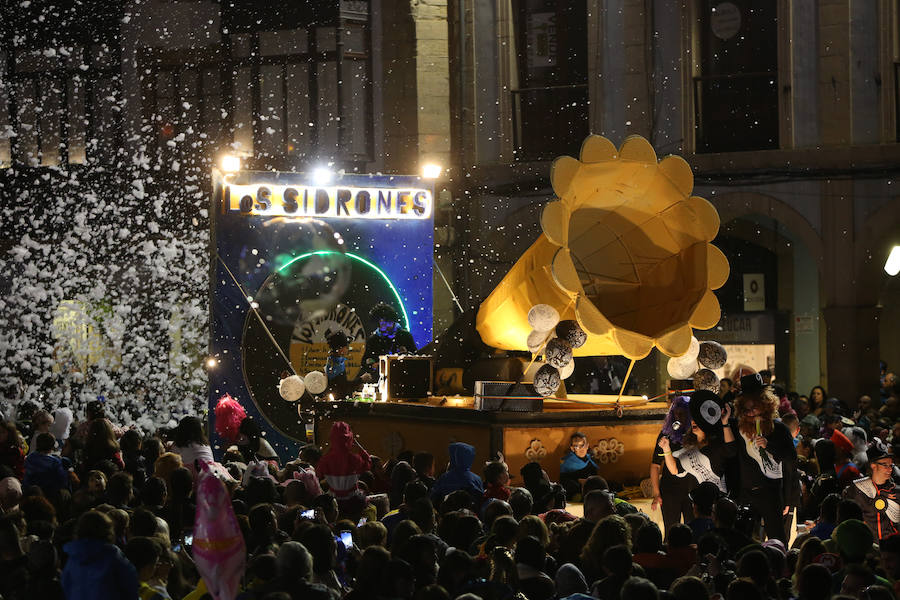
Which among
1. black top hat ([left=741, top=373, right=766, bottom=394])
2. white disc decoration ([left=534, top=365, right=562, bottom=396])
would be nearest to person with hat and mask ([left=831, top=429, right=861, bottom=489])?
black top hat ([left=741, top=373, right=766, bottom=394])

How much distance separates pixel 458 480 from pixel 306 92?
1497cm

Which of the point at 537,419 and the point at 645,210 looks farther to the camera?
the point at 645,210

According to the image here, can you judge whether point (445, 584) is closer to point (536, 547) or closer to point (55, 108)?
point (536, 547)

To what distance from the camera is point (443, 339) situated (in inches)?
608

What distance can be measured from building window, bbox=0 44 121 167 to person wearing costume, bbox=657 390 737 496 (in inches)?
694

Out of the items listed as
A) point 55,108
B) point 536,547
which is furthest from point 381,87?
point 536,547

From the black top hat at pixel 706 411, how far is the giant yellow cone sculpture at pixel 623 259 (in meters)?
2.67

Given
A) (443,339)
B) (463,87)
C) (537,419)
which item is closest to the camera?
(537,419)

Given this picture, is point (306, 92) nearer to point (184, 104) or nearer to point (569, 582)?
point (184, 104)

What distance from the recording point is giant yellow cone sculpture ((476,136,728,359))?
41.1 feet

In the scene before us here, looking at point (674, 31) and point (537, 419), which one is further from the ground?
Answer: point (674, 31)

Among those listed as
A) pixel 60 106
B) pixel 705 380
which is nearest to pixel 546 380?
pixel 705 380

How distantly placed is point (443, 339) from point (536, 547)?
29.9ft

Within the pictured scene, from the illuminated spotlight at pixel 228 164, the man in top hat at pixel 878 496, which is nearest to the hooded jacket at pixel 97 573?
the man in top hat at pixel 878 496
